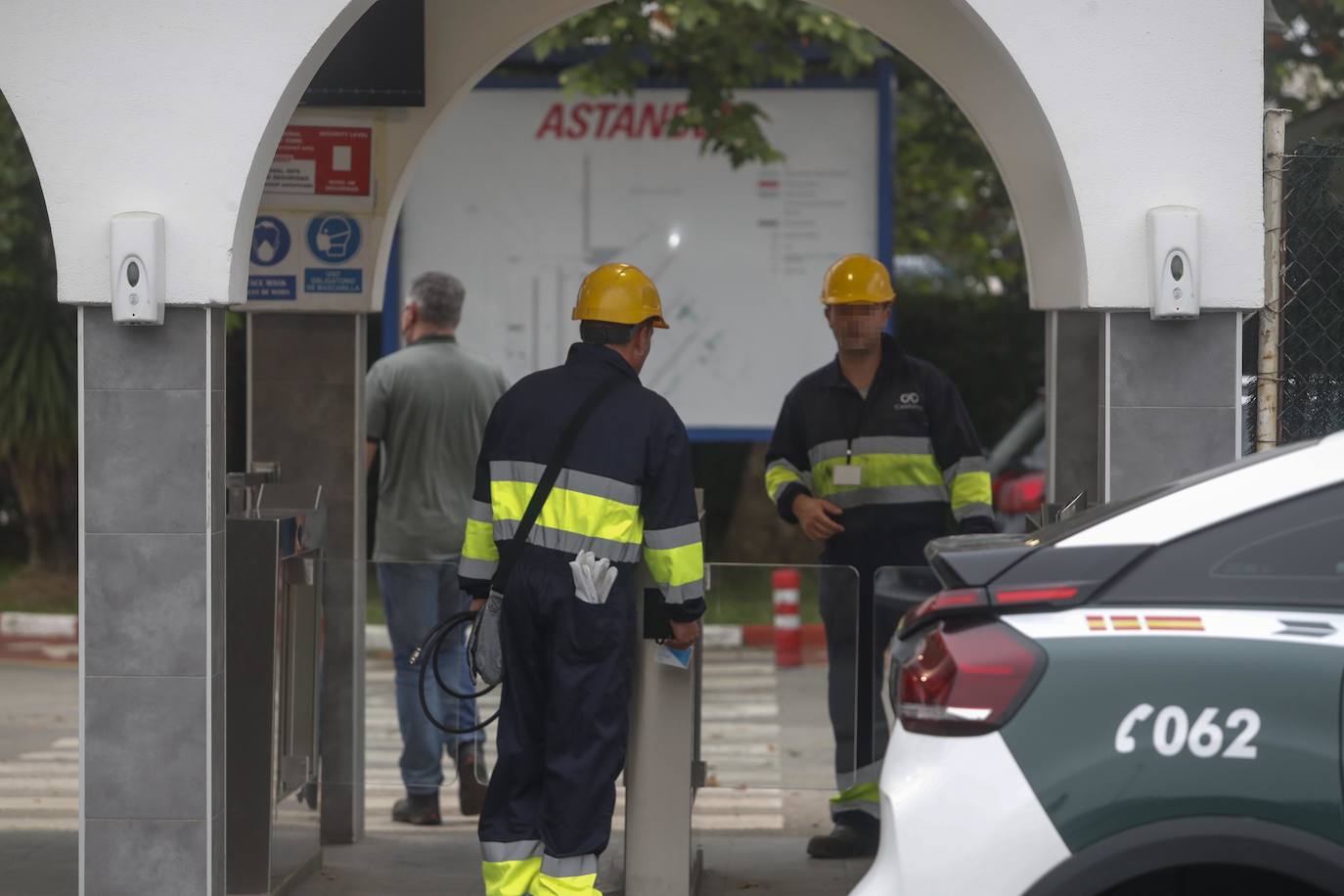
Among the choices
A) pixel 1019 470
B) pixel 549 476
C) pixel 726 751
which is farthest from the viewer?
pixel 1019 470

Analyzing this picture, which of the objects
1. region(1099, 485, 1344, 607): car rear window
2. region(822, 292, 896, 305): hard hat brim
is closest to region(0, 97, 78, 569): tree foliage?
region(822, 292, 896, 305): hard hat brim

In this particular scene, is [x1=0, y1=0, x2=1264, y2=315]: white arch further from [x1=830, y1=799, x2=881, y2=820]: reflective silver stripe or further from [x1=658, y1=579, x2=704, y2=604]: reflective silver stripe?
[x1=830, y1=799, x2=881, y2=820]: reflective silver stripe

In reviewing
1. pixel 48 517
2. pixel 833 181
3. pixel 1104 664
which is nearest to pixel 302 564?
pixel 1104 664

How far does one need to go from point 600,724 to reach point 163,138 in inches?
84.4

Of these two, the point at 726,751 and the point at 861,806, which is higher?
the point at 726,751

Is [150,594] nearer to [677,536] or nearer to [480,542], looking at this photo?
[480,542]

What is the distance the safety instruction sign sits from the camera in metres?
7.53

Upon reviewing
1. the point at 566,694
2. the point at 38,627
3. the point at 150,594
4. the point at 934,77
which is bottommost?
the point at 38,627

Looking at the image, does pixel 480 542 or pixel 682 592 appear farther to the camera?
pixel 480 542

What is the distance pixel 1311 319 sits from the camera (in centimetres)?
624

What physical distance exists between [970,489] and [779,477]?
0.76 meters

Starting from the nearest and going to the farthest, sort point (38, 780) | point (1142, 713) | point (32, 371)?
point (1142, 713) → point (38, 780) → point (32, 371)

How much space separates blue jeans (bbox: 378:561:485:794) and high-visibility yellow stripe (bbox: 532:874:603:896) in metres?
1.85

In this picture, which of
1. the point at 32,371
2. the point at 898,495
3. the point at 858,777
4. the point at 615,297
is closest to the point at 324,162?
the point at 615,297
